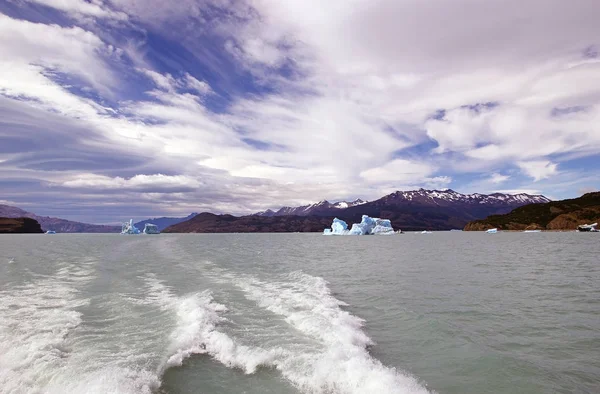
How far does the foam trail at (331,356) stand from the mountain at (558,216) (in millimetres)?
177664

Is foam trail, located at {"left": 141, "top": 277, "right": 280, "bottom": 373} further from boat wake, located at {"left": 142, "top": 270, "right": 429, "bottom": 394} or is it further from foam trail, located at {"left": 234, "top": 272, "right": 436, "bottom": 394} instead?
foam trail, located at {"left": 234, "top": 272, "right": 436, "bottom": 394}

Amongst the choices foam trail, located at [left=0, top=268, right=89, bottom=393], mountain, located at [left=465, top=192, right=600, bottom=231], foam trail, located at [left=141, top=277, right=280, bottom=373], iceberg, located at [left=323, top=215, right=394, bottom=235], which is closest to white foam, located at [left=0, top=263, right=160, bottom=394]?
foam trail, located at [left=0, top=268, right=89, bottom=393]

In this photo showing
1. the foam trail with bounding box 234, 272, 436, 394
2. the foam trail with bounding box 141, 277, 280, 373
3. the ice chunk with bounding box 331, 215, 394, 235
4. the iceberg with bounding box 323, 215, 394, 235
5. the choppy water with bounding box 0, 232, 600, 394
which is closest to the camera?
the foam trail with bounding box 234, 272, 436, 394

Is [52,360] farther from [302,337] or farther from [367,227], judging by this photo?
[367,227]

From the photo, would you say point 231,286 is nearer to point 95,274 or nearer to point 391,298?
point 391,298

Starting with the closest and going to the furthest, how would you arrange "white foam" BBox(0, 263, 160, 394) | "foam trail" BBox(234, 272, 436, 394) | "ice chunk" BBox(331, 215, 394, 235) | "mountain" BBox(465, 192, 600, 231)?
"white foam" BBox(0, 263, 160, 394)
"foam trail" BBox(234, 272, 436, 394)
"mountain" BBox(465, 192, 600, 231)
"ice chunk" BBox(331, 215, 394, 235)

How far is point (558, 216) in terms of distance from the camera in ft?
531

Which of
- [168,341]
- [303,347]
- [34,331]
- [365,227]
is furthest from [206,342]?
[365,227]

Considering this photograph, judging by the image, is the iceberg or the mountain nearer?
the mountain

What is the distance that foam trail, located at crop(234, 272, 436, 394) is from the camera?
7.99 m

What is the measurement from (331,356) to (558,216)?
19761cm

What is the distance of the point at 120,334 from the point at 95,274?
17857mm

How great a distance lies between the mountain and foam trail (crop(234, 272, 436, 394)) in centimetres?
17766

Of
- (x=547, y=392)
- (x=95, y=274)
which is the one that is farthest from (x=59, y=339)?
(x=95, y=274)
